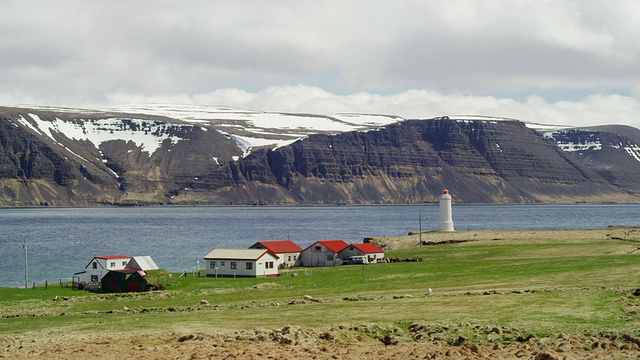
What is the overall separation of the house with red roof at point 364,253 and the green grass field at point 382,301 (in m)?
10.5

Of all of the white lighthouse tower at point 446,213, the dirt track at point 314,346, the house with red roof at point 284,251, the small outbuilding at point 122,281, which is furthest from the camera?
the white lighthouse tower at point 446,213

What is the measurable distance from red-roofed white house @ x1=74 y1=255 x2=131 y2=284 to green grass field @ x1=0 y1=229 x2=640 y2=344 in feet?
15.3

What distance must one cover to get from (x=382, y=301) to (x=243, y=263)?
33421 mm

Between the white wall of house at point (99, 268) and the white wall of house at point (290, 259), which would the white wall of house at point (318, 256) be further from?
the white wall of house at point (99, 268)

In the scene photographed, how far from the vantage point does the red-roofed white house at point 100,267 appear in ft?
230

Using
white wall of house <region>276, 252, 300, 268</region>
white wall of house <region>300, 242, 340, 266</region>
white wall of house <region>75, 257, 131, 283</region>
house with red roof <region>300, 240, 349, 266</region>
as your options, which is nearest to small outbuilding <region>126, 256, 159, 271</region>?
white wall of house <region>75, 257, 131, 283</region>

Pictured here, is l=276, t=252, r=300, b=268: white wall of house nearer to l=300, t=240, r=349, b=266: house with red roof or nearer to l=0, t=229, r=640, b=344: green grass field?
l=300, t=240, r=349, b=266: house with red roof

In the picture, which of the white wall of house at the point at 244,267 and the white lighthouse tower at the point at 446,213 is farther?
the white lighthouse tower at the point at 446,213

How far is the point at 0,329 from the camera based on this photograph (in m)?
40.5

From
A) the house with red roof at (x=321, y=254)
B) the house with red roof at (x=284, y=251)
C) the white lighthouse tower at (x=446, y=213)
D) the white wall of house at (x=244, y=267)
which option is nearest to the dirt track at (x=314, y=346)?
the white wall of house at (x=244, y=267)

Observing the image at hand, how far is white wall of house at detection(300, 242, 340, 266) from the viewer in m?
88.4

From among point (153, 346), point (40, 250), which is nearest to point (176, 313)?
point (153, 346)

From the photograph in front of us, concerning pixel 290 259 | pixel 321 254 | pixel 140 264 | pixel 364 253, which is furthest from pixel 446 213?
pixel 140 264

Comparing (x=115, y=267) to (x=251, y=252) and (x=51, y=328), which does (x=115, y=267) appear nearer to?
(x=251, y=252)
